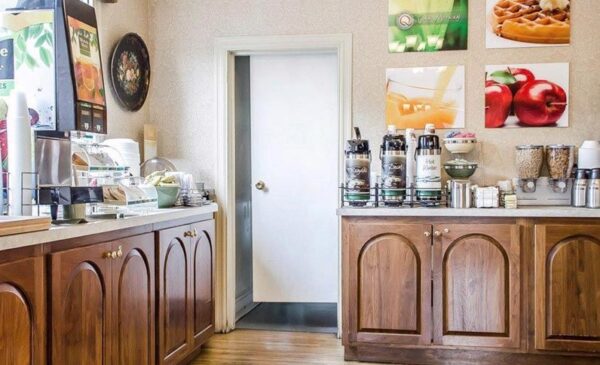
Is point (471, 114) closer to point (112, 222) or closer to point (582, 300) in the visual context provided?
point (582, 300)

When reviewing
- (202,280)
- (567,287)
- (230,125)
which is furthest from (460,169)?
(202,280)

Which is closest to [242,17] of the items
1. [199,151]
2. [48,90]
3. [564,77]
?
[199,151]

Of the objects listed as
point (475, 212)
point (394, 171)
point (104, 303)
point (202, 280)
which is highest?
point (394, 171)

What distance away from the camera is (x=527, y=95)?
324 centimetres

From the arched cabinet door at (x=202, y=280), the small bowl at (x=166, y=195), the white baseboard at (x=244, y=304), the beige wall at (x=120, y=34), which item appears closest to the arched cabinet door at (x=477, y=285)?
the arched cabinet door at (x=202, y=280)

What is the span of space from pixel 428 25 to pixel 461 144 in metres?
0.75

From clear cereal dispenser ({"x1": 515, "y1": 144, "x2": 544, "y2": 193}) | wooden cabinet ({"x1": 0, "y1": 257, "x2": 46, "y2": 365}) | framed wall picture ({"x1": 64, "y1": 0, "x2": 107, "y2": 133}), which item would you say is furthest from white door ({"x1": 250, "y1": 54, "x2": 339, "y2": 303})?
wooden cabinet ({"x1": 0, "y1": 257, "x2": 46, "y2": 365})

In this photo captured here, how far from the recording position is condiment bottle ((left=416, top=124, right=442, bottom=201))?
2.96 meters

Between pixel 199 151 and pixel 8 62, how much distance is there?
5.41 feet

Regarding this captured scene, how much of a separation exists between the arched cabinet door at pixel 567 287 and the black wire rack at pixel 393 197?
0.53 meters

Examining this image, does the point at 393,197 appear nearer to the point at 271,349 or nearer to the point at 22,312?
the point at 271,349

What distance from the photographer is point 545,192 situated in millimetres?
3209

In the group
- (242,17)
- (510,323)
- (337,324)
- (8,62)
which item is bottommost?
(337,324)

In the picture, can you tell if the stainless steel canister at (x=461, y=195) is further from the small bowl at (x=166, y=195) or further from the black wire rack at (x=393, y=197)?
the small bowl at (x=166, y=195)
